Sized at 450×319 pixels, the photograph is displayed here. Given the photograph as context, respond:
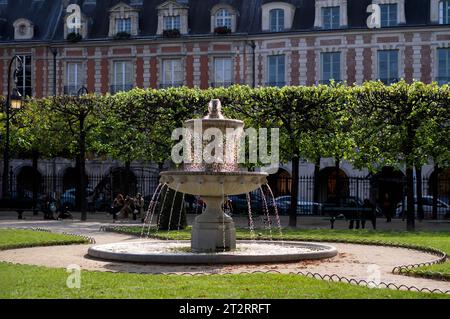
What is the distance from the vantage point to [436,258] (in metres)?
15.2

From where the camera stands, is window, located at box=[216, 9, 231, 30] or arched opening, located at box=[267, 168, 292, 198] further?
window, located at box=[216, 9, 231, 30]

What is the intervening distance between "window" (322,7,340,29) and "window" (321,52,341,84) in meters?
1.36

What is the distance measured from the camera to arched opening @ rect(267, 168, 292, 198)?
39750mm

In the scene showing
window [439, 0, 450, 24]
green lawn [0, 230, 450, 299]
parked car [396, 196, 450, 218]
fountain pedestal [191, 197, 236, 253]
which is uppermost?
window [439, 0, 450, 24]

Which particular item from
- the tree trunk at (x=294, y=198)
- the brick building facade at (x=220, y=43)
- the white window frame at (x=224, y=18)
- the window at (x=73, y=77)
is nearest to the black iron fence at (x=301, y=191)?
the brick building facade at (x=220, y=43)

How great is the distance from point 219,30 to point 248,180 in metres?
27.4

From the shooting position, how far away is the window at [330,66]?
39406 millimetres

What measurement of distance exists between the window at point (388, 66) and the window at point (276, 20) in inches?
203

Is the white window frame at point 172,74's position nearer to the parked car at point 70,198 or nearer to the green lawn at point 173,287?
the parked car at point 70,198

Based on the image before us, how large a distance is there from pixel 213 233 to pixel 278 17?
2703 cm

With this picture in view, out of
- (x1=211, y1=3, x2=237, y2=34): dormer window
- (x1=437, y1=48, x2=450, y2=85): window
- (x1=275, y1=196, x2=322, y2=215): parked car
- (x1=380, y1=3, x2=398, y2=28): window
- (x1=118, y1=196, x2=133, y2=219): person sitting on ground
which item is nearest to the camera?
(x1=118, y1=196, x2=133, y2=219): person sitting on ground

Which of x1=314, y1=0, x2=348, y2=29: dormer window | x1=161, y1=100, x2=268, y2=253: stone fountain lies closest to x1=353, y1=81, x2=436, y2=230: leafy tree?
x1=314, y1=0, x2=348, y2=29: dormer window

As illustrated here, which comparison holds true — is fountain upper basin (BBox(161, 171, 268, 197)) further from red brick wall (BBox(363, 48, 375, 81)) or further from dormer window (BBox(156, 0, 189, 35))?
dormer window (BBox(156, 0, 189, 35))
